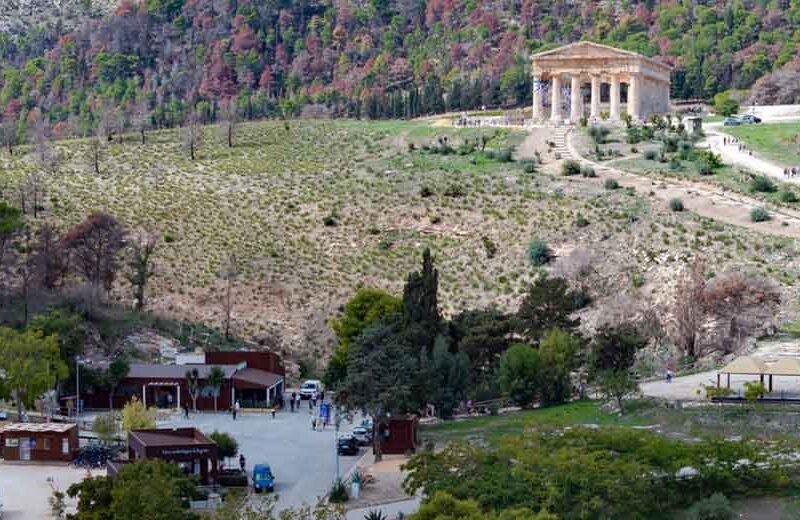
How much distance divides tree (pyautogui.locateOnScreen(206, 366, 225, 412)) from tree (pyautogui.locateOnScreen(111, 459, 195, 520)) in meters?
Answer: 20.8

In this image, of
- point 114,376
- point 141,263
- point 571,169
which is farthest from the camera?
point 571,169

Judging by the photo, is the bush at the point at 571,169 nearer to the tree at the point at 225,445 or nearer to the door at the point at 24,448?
the tree at the point at 225,445

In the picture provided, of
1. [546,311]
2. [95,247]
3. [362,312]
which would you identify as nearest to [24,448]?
[362,312]

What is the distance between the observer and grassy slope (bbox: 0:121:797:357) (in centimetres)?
7969

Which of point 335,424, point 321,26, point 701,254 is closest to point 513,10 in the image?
point 321,26

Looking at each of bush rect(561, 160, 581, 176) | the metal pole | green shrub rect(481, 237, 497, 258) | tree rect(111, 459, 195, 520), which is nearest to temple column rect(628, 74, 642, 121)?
bush rect(561, 160, 581, 176)

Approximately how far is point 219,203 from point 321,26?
83.5 m

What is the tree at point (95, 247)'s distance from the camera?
255ft

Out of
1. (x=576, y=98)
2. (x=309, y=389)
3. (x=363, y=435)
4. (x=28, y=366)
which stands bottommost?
(x=309, y=389)

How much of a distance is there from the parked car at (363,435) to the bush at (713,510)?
17.0 metres

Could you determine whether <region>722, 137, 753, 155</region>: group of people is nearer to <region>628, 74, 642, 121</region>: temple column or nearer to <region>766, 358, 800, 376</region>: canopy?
<region>628, 74, 642, 121</region>: temple column

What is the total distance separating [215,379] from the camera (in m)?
65.0

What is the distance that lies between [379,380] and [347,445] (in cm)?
242

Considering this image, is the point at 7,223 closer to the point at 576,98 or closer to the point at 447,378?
the point at 447,378
